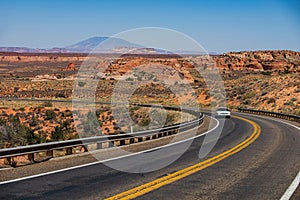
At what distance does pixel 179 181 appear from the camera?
30.1 ft

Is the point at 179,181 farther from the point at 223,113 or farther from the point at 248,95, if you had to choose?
the point at 248,95

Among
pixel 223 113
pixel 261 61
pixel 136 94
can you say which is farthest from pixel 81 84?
pixel 261 61

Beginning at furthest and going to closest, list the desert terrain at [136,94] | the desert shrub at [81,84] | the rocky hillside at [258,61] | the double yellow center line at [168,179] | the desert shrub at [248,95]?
the rocky hillside at [258,61] < the desert shrub at [81,84] < the desert shrub at [248,95] < the desert terrain at [136,94] < the double yellow center line at [168,179]

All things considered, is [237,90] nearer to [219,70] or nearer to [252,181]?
[219,70]

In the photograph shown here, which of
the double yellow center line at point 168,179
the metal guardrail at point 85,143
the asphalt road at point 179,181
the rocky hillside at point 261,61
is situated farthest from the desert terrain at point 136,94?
the double yellow center line at point 168,179

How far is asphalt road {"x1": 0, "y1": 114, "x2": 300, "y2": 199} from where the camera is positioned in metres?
7.88

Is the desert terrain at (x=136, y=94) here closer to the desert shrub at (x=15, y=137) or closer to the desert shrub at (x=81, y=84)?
the desert shrub at (x=15, y=137)

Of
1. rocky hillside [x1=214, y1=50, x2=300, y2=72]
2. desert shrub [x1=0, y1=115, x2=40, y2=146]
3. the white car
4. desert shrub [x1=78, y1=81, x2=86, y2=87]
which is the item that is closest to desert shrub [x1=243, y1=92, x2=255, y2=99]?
the white car

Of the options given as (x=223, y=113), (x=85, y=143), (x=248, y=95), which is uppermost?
(x=85, y=143)

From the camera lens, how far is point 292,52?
159 meters

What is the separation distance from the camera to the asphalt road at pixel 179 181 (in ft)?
25.9

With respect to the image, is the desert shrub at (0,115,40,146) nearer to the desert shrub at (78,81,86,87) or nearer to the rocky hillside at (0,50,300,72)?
the desert shrub at (78,81,86,87)

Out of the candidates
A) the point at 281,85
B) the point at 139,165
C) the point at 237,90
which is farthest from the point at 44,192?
the point at 237,90

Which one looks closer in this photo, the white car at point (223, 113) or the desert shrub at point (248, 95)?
the white car at point (223, 113)
